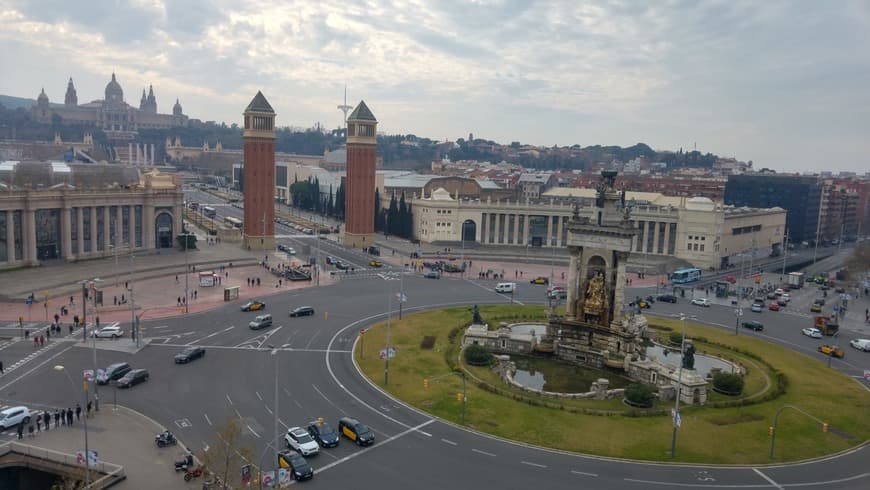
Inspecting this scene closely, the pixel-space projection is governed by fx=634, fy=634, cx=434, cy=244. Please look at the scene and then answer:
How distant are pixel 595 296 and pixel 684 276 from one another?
160 ft

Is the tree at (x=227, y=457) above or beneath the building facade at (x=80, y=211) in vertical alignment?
beneath

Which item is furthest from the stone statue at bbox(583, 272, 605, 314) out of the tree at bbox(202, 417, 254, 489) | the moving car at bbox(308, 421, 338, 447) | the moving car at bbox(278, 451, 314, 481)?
the tree at bbox(202, 417, 254, 489)

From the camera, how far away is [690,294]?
90.2m

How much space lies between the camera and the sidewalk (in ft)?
103

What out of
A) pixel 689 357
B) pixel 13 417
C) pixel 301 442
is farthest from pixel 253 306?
pixel 689 357

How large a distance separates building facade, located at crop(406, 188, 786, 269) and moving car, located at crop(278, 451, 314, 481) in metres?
87.0

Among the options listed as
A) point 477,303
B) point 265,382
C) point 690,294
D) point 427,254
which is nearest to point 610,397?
point 265,382

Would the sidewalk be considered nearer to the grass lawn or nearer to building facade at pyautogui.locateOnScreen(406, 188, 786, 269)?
the grass lawn

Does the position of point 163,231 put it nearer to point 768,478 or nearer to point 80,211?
point 80,211

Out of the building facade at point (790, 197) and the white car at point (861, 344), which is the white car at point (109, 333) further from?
the building facade at point (790, 197)

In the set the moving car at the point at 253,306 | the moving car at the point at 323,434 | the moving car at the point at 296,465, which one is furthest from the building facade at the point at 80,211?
the moving car at the point at 296,465

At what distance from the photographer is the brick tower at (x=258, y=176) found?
110 meters

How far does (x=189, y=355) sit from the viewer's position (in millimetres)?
50406

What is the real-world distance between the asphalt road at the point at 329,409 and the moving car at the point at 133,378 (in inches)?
23.3
